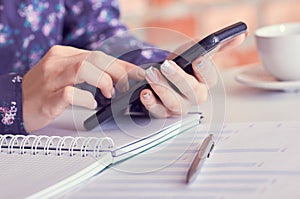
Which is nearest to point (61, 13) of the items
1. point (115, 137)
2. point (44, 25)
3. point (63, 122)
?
point (44, 25)

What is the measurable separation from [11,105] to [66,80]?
9cm

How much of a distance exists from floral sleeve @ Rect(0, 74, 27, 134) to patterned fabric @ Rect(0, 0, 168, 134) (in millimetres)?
120

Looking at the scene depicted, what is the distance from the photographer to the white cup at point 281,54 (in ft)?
2.73

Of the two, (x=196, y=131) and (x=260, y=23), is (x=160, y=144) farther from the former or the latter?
(x=260, y=23)

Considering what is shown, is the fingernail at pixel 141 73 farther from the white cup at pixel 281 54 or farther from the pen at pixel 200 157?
the white cup at pixel 281 54

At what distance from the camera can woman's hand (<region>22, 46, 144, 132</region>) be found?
695 millimetres

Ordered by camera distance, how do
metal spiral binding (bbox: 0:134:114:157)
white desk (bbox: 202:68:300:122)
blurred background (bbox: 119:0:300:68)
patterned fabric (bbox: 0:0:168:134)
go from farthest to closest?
blurred background (bbox: 119:0:300:68), patterned fabric (bbox: 0:0:168:134), white desk (bbox: 202:68:300:122), metal spiral binding (bbox: 0:134:114:157)

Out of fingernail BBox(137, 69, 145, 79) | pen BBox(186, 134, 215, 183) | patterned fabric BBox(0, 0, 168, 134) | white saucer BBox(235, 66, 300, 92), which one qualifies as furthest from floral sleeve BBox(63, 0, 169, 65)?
pen BBox(186, 134, 215, 183)

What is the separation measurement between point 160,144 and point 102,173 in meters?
0.09

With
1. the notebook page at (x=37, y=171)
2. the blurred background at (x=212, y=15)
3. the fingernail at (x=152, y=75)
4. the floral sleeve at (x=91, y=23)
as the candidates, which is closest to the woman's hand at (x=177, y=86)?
the fingernail at (x=152, y=75)

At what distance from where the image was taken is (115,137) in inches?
26.2

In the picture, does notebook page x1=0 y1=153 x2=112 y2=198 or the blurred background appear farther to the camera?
the blurred background

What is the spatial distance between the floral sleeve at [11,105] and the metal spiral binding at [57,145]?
0.05 metres

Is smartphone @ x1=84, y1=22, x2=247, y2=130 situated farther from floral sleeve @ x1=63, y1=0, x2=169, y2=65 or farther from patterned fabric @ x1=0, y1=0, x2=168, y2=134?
floral sleeve @ x1=63, y1=0, x2=169, y2=65
